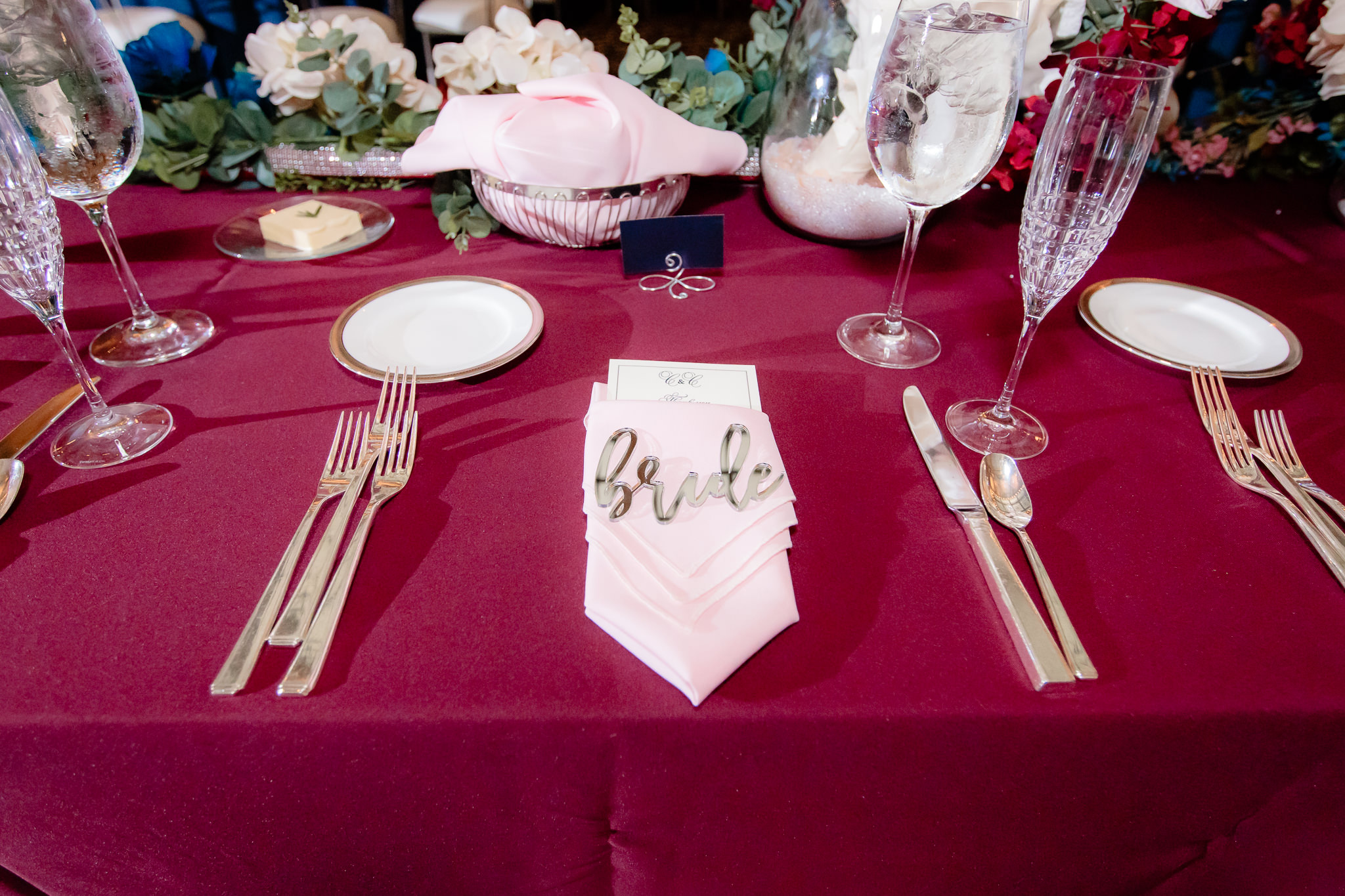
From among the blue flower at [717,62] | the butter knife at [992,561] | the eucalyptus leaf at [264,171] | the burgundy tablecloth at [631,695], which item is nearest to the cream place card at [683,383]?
the burgundy tablecloth at [631,695]

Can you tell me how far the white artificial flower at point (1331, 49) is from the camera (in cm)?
96

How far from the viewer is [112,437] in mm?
600

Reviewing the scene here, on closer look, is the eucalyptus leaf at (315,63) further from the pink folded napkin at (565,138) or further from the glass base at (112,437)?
the glass base at (112,437)

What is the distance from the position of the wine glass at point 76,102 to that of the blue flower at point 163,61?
0.44 m

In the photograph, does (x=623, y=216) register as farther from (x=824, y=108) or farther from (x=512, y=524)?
(x=512, y=524)

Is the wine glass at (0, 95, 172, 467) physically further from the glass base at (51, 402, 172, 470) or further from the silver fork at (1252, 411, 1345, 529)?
the silver fork at (1252, 411, 1345, 529)

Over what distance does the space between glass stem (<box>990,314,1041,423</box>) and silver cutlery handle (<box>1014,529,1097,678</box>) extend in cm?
17

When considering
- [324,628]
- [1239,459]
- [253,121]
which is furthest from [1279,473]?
[253,121]

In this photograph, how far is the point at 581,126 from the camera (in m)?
0.80

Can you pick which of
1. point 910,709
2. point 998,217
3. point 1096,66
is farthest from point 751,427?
point 998,217

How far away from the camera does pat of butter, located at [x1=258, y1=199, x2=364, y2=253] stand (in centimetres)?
90

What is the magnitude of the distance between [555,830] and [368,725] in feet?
0.47

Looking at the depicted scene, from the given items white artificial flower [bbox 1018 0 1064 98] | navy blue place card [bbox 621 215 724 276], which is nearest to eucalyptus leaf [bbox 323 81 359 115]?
navy blue place card [bbox 621 215 724 276]

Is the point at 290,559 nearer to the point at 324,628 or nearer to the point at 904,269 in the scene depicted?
the point at 324,628
